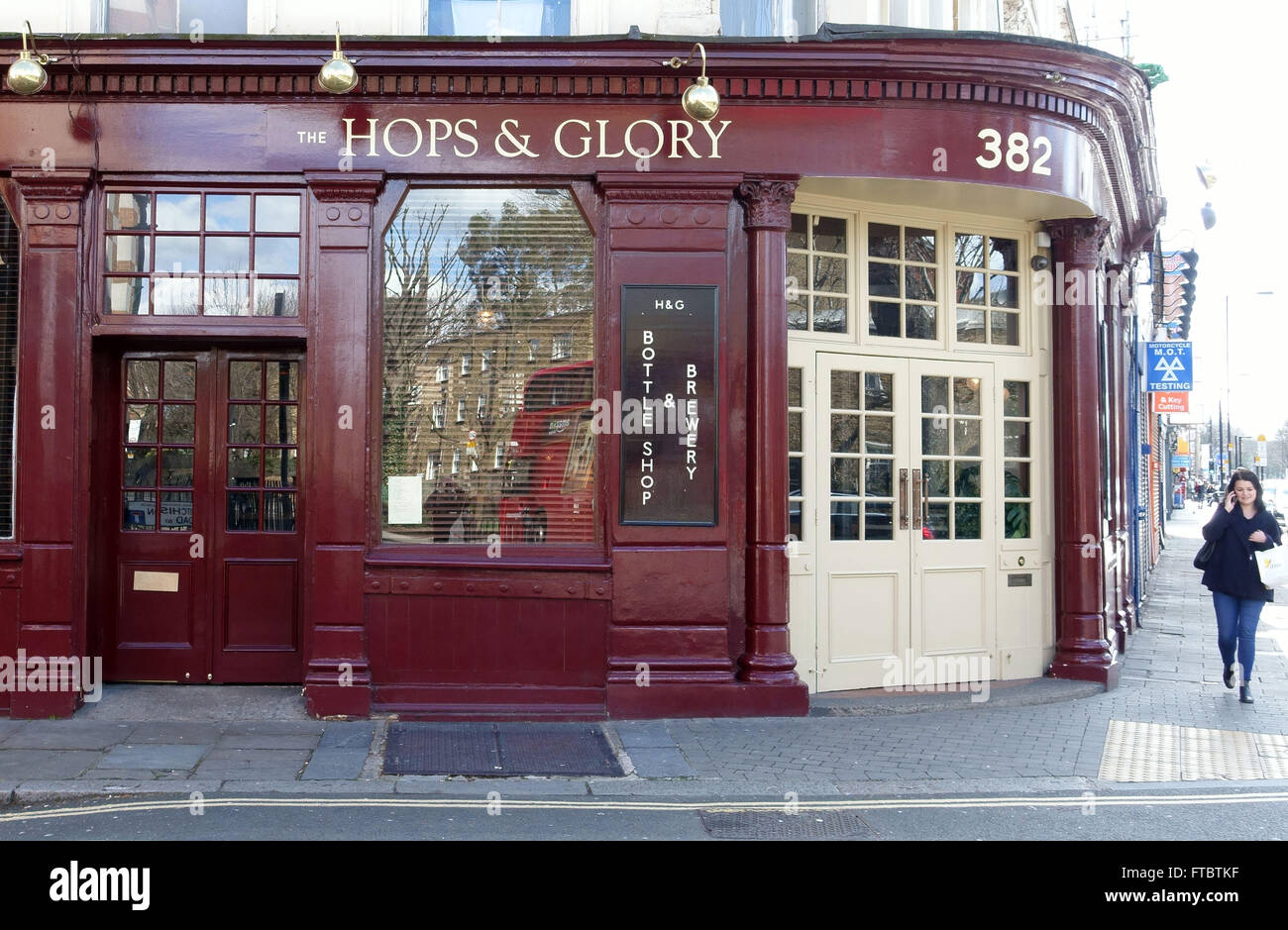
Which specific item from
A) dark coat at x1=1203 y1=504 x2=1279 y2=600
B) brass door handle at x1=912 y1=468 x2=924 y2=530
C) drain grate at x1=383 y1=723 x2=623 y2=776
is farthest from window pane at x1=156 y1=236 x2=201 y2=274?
dark coat at x1=1203 y1=504 x2=1279 y2=600

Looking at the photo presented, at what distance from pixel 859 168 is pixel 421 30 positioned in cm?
343

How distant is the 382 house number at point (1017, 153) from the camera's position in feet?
28.1

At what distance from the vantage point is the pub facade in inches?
314

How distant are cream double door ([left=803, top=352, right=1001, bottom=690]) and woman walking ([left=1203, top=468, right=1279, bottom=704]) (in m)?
1.88

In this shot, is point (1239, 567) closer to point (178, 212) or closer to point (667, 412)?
point (667, 412)

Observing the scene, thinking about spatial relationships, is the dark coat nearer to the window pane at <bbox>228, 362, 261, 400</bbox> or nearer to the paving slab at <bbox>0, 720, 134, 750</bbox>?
the window pane at <bbox>228, 362, 261, 400</bbox>

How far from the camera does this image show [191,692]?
822 cm

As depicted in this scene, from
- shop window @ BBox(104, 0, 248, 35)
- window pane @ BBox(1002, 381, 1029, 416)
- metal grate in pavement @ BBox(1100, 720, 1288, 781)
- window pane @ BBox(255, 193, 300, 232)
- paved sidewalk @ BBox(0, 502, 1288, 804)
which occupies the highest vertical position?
shop window @ BBox(104, 0, 248, 35)

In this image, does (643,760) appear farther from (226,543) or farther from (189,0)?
(189,0)

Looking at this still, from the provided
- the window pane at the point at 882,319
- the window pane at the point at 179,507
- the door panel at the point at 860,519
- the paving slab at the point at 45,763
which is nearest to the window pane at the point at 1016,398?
the door panel at the point at 860,519

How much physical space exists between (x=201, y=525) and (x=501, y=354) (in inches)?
103

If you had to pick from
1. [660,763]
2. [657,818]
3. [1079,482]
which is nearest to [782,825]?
[657,818]

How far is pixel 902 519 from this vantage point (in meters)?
9.25

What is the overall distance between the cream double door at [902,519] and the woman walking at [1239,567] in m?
1.88
